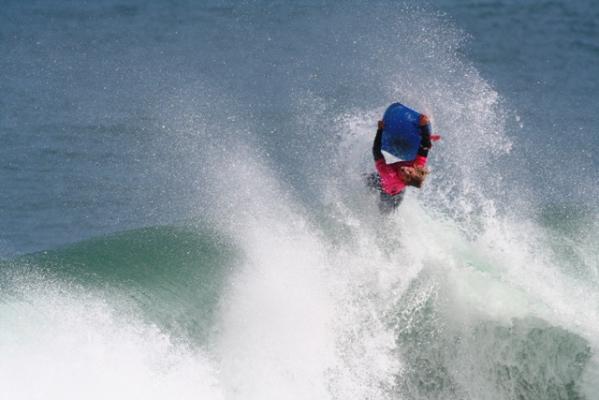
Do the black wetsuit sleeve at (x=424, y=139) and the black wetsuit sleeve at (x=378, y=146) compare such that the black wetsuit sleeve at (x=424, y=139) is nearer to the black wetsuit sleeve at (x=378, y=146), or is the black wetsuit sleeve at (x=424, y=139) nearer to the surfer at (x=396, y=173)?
the surfer at (x=396, y=173)

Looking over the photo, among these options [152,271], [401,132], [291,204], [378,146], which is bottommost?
A: [152,271]

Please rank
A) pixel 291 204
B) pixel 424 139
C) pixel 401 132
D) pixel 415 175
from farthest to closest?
pixel 291 204 → pixel 401 132 → pixel 424 139 → pixel 415 175

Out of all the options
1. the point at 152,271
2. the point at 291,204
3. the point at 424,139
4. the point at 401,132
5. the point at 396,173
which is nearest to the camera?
the point at 424,139

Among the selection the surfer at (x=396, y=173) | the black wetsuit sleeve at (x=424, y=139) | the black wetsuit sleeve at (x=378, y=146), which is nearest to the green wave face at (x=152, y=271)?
the surfer at (x=396, y=173)

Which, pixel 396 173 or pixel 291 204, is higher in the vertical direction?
pixel 396 173

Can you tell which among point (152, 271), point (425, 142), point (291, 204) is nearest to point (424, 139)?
point (425, 142)

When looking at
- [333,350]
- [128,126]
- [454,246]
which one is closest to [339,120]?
[128,126]

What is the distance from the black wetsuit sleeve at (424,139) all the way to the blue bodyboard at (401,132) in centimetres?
9

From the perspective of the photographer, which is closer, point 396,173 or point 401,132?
point 401,132

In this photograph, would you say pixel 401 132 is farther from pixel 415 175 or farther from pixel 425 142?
pixel 415 175

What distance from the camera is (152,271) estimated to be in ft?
40.3

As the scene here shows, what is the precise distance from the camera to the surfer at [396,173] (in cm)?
1017

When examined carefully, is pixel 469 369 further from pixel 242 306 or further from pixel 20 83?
pixel 20 83

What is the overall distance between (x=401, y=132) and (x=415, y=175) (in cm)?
62
